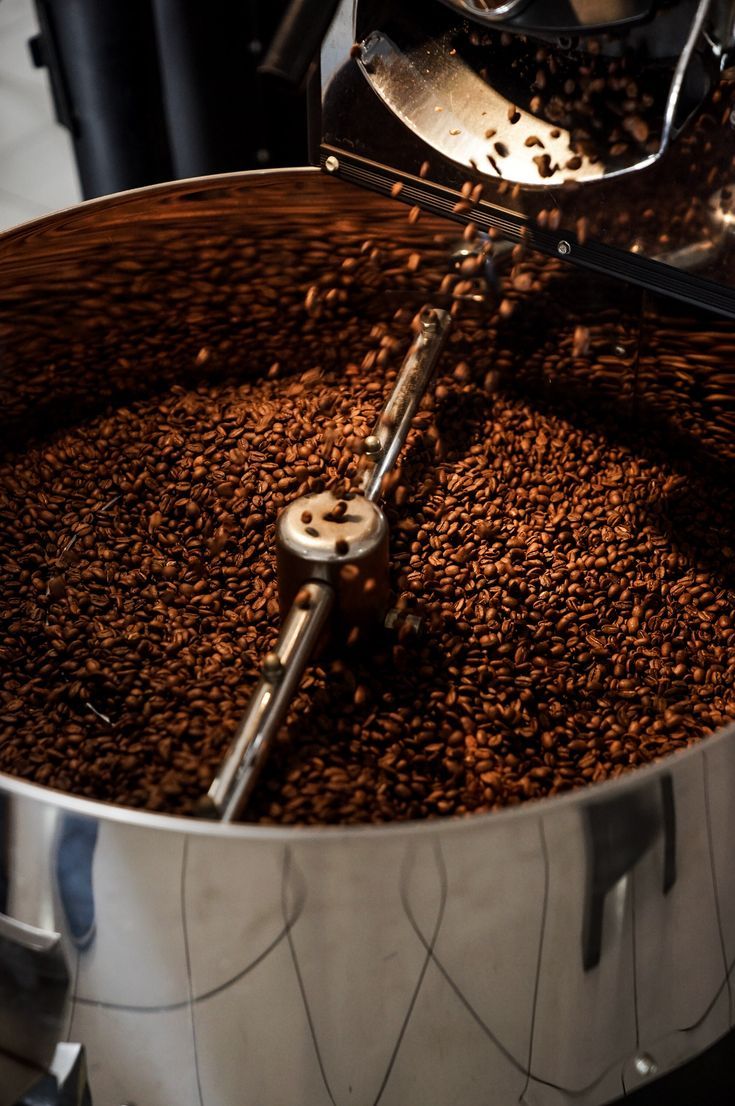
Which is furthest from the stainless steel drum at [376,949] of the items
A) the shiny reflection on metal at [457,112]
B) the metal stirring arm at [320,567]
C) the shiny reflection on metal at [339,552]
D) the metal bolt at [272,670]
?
the shiny reflection on metal at [457,112]

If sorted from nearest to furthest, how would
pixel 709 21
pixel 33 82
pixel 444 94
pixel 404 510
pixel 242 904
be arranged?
pixel 242 904
pixel 709 21
pixel 444 94
pixel 404 510
pixel 33 82

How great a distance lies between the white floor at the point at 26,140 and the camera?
90.9 inches

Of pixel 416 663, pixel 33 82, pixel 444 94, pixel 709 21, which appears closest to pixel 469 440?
pixel 416 663

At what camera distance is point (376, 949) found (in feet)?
2.16

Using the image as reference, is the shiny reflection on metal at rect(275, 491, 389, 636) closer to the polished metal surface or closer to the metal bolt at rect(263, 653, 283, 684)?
the metal bolt at rect(263, 653, 283, 684)

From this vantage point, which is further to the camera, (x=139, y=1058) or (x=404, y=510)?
(x=404, y=510)

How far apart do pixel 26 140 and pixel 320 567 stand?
1.86 metres

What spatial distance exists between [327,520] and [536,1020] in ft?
1.45

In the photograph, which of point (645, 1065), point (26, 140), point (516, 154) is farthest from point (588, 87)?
point (26, 140)

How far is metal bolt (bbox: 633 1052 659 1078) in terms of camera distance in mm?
792

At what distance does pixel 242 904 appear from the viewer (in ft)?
2.10

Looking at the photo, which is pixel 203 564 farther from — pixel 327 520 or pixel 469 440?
pixel 469 440

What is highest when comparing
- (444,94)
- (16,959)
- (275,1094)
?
(444,94)

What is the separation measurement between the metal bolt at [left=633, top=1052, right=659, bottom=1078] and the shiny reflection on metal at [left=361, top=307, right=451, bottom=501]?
50cm
